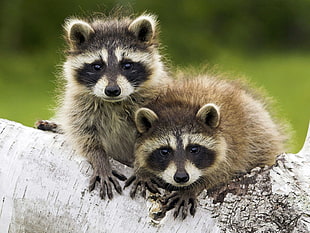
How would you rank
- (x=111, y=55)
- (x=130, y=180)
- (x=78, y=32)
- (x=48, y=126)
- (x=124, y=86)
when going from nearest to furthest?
(x=130, y=180) → (x=124, y=86) → (x=111, y=55) → (x=78, y=32) → (x=48, y=126)

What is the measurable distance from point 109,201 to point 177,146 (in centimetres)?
65

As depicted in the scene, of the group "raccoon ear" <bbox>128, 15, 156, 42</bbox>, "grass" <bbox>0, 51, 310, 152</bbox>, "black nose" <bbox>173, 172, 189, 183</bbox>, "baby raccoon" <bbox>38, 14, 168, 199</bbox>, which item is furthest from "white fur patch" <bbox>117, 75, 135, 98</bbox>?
"grass" <bbox>0, 51, 310, 152</bbox>

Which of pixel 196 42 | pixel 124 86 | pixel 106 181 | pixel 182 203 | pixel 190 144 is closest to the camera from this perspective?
pixel 182 203

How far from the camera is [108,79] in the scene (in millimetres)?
5332

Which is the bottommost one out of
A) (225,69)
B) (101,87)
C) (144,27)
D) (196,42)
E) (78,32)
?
(196,42)

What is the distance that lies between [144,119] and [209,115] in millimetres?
469

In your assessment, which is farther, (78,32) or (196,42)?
(196,42)

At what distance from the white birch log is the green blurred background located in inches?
276

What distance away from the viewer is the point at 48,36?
1435cm

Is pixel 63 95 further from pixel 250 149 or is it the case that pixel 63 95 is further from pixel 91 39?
pixel 250 149

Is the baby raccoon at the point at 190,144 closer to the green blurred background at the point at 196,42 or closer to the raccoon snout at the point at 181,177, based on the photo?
the raccoon snout at the point at 181,177

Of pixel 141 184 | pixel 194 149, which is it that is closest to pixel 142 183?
pixel 141 184

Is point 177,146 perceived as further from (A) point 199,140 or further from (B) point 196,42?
(B) point 196,42

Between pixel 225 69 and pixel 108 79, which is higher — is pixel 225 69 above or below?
below
